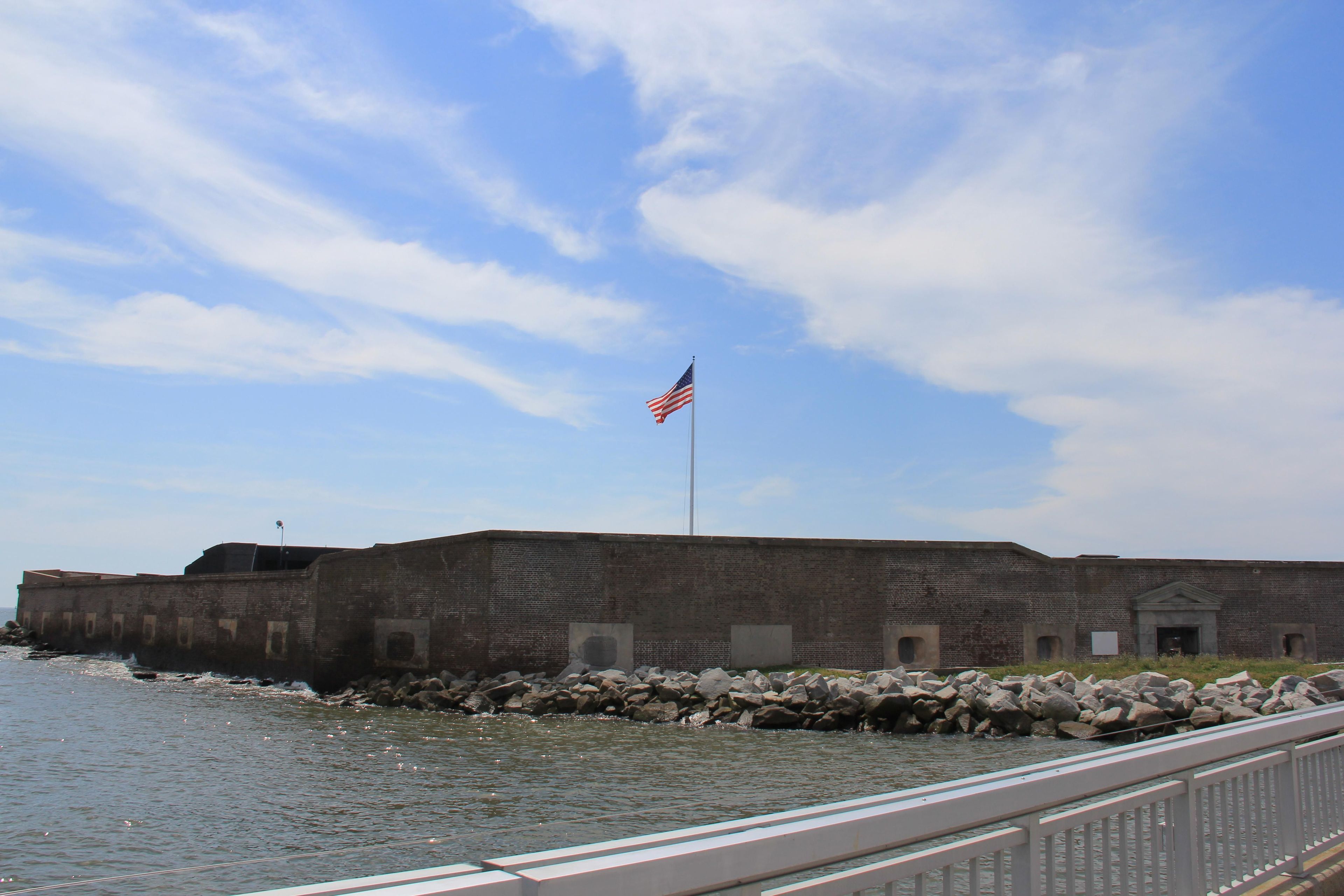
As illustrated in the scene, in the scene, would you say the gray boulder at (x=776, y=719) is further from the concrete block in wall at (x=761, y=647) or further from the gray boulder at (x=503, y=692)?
the gray boulder at (x=503, y=692)

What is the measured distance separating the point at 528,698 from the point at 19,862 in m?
12.1

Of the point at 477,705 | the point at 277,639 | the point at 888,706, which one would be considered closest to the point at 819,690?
the point at 888,706

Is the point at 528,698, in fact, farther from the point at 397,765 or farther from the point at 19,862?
the point at 19,862

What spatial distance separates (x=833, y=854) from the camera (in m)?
2.34

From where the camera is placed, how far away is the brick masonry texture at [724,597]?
23.3 meters

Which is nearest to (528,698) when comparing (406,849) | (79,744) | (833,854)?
(79,744)

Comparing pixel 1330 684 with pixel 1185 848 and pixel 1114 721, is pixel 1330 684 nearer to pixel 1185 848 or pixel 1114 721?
pixel 1114 721

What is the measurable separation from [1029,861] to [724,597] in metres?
21.2

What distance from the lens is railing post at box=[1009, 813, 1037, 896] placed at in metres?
2.92

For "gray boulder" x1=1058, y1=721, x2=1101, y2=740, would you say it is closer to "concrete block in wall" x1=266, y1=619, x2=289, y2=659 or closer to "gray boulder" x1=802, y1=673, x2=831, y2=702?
"gray boulder" x1=802, y1=673, x2=831, y2=702

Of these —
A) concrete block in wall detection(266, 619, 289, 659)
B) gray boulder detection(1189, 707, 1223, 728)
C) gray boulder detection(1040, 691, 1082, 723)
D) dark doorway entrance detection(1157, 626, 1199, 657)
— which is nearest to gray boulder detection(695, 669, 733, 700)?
gray boulder detection(1040, 691, 1082, 723)

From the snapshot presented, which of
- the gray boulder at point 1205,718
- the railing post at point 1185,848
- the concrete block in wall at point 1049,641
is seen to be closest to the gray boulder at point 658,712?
the gray boulder at point 1205,718

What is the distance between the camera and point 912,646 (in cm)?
2464

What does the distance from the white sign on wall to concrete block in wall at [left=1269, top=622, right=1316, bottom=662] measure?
470cm
